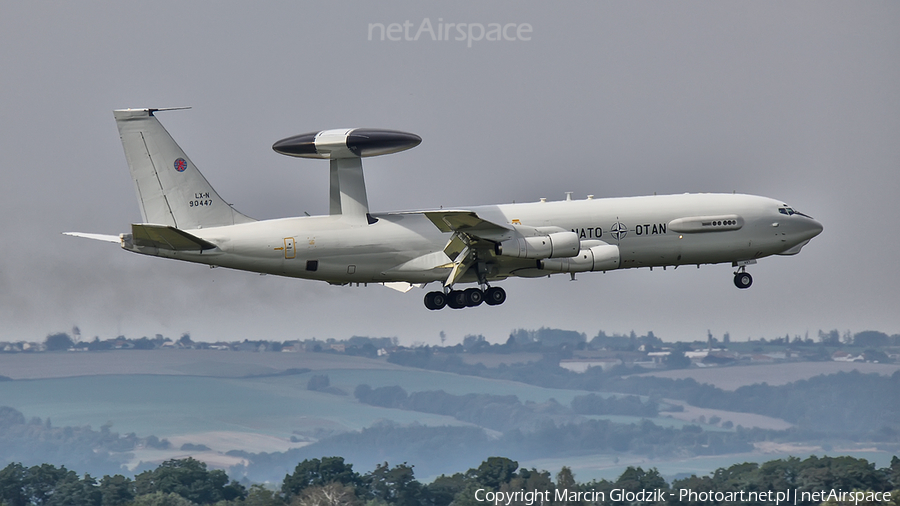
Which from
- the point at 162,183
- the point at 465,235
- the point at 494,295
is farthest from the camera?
the point at 494,295

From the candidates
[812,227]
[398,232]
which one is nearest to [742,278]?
[812,227]

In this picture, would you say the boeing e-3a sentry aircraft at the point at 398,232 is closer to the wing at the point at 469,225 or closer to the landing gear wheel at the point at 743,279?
the wing at the point at 469,225

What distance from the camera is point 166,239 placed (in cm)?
4166

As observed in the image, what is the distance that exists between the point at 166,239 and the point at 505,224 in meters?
13.3

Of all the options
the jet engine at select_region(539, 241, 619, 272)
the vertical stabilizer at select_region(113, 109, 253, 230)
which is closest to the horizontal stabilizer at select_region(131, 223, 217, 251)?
the vertical stabilizer at select_region(113, 109, 253, 230)

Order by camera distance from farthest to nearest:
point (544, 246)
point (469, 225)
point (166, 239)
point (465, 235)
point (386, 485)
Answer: point (386, 485) → point (465, 235) → point (544, 246) → point (469, 225) → point (166, 239)

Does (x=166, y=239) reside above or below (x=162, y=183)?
below

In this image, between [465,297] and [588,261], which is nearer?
[588,261]

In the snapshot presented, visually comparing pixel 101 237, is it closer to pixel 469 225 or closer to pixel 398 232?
pixel 398 232

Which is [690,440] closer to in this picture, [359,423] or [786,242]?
[359,423]

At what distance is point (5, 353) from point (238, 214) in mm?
45208

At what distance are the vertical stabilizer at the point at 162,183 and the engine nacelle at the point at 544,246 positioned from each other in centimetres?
1094

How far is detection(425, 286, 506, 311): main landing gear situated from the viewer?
45781 mm

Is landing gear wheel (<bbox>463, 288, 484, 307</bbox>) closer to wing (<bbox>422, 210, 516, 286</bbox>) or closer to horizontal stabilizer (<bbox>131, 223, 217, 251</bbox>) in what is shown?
wing (<bbox>422, 210, 516, 286</bbox>)
